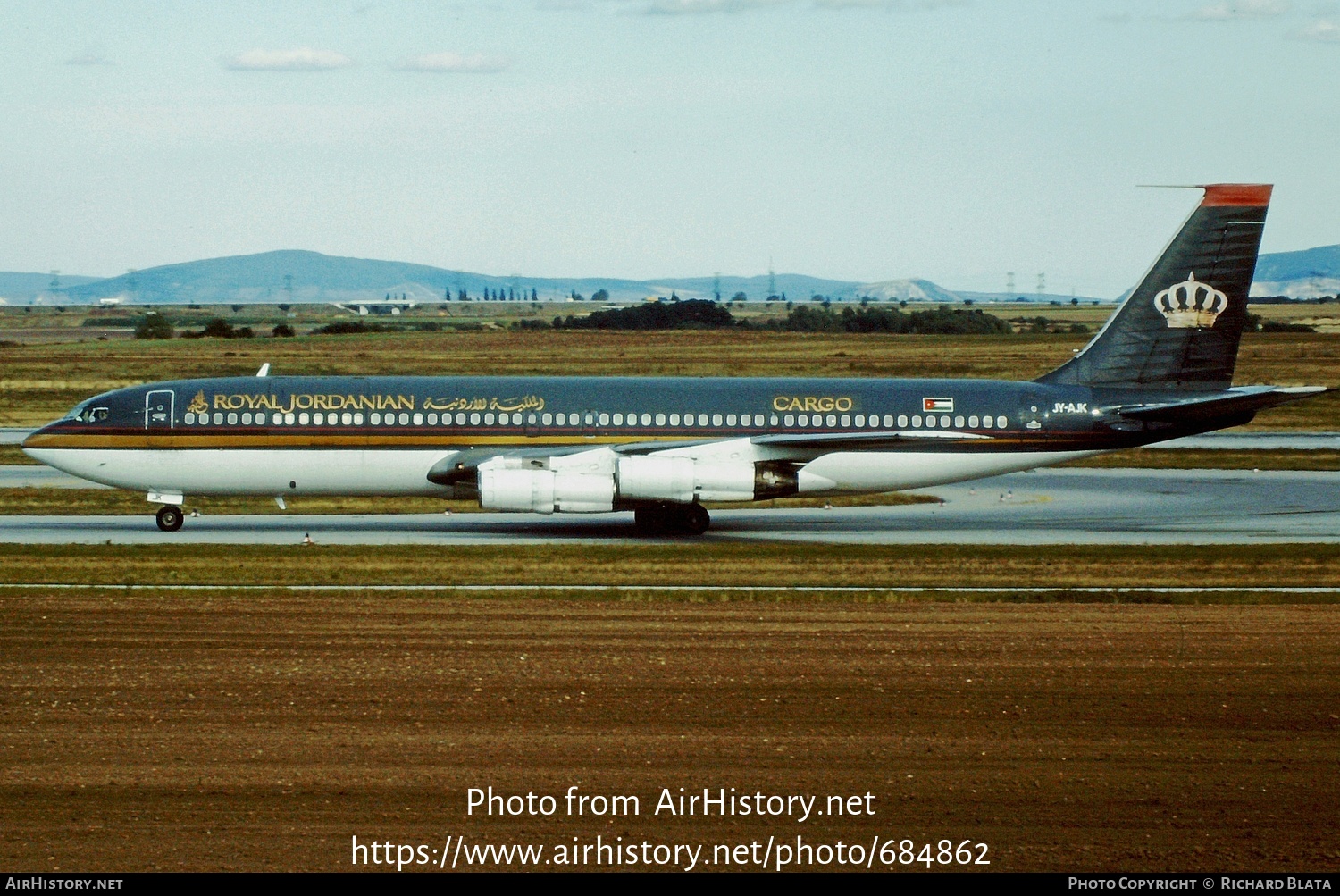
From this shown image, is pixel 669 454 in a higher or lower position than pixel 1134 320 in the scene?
lower

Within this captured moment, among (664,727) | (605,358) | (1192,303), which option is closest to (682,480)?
(1192,303)

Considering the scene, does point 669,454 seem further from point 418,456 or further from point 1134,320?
point 1134,320

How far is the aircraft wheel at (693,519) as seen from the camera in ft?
128

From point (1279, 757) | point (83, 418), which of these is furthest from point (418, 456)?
point (1279, 757)

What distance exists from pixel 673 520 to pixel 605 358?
62.1 meters

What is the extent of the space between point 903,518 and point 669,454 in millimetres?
8410

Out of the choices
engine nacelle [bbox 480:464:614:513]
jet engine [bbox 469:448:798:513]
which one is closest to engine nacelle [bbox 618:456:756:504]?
jet engine [bbox 469:448:798:513]

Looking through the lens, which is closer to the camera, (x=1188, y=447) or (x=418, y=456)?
(x=418, y=456)

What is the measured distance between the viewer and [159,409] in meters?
38.4

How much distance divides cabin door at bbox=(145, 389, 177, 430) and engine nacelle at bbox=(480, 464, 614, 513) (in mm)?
8363

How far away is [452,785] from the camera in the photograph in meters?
16.3

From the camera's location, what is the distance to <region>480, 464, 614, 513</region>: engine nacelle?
3644cm

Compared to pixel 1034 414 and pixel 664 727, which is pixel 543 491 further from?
pixel 664 727

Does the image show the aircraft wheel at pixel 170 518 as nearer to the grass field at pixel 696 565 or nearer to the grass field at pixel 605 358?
the grass field at pixel 696 565
